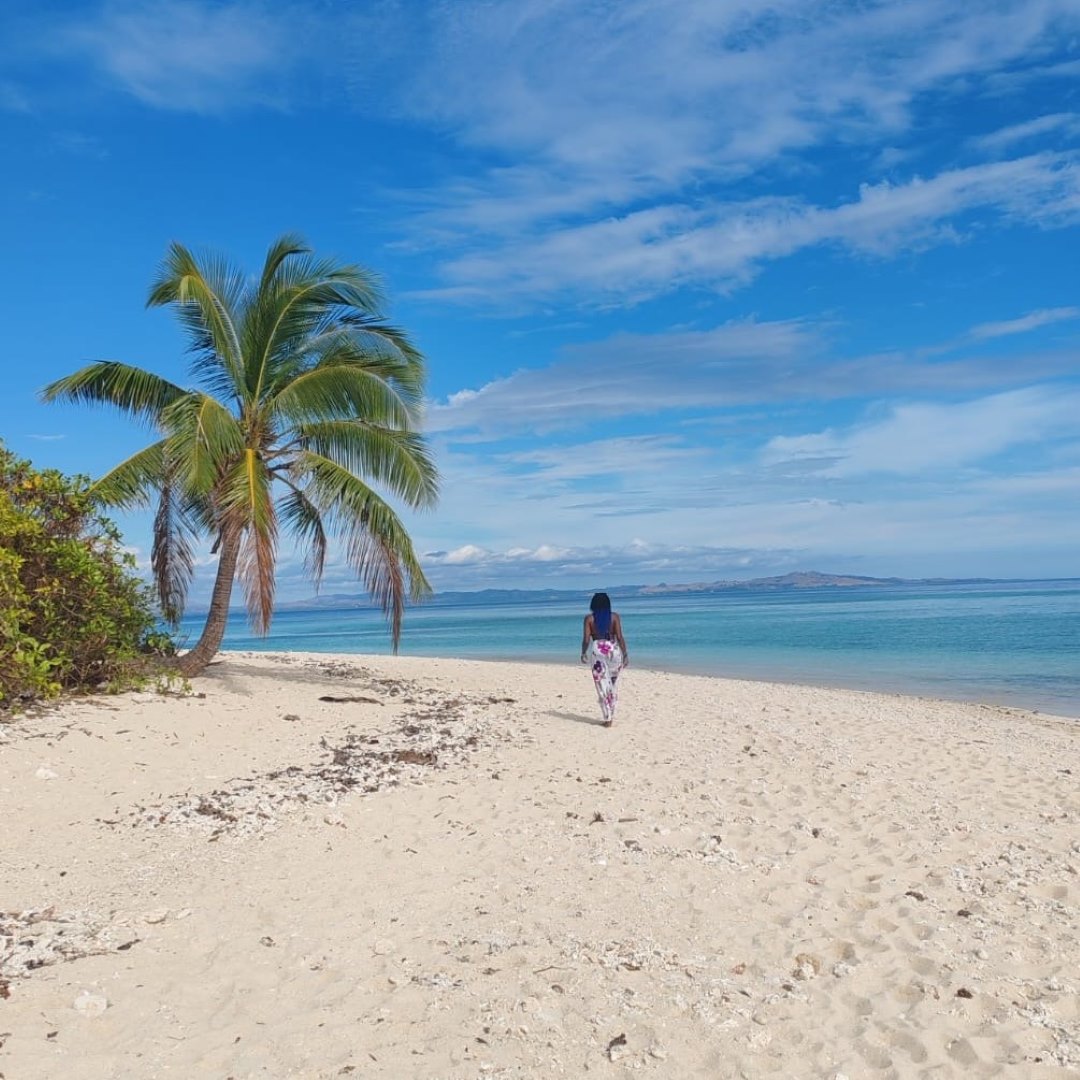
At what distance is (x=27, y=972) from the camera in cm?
413

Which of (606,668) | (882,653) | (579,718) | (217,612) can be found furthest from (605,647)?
(882,653)

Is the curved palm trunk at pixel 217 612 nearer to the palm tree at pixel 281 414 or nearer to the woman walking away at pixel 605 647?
the palm tree at pixel 281 414

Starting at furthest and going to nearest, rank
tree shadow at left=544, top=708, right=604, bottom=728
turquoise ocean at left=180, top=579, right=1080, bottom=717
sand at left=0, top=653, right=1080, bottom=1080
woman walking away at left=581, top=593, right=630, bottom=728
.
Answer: turquoise ocean at left=180, top=579, right=1080, bottom=717 → tree shadow at left=544, top=708, right=604, bottom=728 → woman walking away at left=581, top=593, right=630, bottom=728 → sand at left=0, top=653, right=1080, bottom=1080

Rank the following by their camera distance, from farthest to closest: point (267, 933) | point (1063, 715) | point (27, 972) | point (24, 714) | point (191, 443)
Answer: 1. point (1063, 715)
2. point (191, 443)
3. point (24, 714)
4. point (267, 933)
5. point (27, 972)

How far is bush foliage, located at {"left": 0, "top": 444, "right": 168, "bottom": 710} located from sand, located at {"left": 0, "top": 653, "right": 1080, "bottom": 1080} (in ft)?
2.56

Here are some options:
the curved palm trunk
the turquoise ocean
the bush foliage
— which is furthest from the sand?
the turquoise ocean

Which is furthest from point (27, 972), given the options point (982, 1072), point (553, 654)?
point (553, 654)

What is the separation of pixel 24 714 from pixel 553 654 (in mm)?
23205

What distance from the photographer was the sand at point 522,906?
3.60 metres

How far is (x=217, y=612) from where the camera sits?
41.6ft

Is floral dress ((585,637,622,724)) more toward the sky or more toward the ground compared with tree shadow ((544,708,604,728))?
more toward the sky

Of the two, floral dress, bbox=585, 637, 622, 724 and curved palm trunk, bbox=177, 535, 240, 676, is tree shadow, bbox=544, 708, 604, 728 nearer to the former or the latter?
floral dress, bbox=585, 637, 622, 724

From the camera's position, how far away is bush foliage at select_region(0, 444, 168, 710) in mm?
9188

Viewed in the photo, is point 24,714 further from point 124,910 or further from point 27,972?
point 27,972
